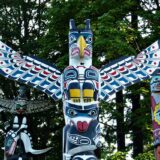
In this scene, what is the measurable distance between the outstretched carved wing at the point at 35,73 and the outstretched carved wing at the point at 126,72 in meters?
1.09

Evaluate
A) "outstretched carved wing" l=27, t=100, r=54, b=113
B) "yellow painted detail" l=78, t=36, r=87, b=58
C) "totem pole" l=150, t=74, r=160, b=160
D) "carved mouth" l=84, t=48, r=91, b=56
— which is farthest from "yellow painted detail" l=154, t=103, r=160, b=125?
"outstretched carved wing" l=27, t=100, r=54, b=113

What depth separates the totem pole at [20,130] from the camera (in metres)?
12.8

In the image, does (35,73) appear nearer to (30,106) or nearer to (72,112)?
(72,112)

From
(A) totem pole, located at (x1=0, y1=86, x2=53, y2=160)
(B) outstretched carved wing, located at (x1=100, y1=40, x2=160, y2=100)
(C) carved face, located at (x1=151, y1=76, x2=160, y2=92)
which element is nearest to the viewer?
(B) outstretched carved wing, located at (x1=100, y1=40, x2=160, y2=100)

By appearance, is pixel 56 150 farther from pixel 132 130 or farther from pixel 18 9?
pixel 18 9

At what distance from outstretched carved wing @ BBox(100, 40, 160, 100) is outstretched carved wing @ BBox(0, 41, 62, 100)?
109 cm

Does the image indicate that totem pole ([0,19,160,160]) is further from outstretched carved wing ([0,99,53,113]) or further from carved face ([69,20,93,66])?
outstretched carved wing ([0,99,53,113])

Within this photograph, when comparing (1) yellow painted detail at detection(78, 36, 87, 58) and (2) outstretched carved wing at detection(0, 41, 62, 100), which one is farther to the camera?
(2) outstretched carved wing at detection(0, 41, 62, 100)

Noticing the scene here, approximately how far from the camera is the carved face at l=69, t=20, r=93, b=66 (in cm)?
1000

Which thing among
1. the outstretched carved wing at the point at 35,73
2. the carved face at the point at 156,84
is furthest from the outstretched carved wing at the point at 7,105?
the carved face at the point at 156,84

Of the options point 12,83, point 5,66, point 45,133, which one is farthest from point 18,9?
point 5,66

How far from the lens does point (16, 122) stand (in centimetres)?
1342

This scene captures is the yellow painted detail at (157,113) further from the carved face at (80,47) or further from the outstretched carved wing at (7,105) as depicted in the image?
the outstretched carved wing at (7,105)

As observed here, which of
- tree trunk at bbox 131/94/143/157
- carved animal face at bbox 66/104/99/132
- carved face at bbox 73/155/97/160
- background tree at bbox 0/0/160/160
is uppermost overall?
background tree at bbox 0/0/160/160
